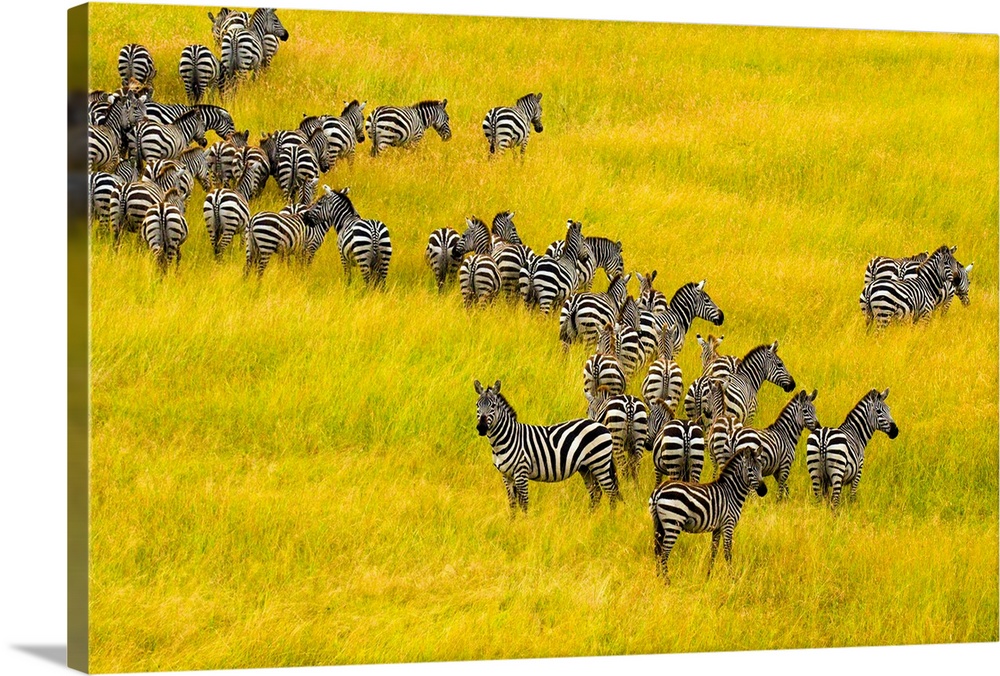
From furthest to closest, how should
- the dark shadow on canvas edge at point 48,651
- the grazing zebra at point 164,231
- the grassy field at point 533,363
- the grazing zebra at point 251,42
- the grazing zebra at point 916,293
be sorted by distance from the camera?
the grazing zebra at point 916,293, the grazing zebra at point 251,42, the grazing zebra at point 164,231, the dark shadow on canvas edge at point 48,651, the grassy field at point 533,363

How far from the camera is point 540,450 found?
12375mm

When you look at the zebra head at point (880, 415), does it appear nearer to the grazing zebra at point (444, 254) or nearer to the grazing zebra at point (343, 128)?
the grazing zebra at point (444, 254)

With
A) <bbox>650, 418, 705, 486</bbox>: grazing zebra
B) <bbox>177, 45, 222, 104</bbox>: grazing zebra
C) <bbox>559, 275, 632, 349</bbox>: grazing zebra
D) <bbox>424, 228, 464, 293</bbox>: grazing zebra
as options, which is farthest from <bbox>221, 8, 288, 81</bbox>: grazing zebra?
<bbox>650, 418, 705, 486</bbox>: grazing zebra

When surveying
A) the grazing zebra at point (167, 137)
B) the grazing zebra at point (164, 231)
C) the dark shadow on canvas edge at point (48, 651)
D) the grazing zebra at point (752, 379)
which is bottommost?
the dark shadow on canvas edge at point (48, 651)

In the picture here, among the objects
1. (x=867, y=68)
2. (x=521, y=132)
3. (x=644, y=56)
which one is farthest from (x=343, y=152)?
(x=867, y=68)

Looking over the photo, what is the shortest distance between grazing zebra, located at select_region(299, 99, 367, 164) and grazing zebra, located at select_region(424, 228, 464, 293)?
963mm

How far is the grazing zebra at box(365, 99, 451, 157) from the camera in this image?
13078mm

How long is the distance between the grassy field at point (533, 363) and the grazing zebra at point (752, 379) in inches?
5.9

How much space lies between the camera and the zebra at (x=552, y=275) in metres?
13.0

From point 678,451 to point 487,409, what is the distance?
1.64 m

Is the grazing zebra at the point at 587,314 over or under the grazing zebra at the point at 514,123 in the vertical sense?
under

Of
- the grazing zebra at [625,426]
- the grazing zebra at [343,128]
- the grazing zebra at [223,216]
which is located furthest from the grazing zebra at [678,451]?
the grazing zebra at [223,216]

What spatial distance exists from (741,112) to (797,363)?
2221 millimetres

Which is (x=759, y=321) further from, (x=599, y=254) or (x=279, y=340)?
(x=279, y=340)
